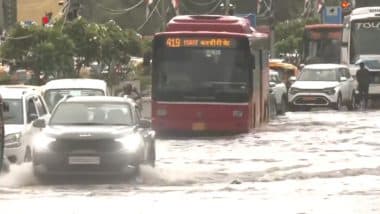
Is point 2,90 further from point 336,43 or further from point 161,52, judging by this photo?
point 336,43

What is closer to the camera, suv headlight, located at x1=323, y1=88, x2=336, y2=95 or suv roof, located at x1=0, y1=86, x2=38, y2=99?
suv roof, located at x1=0, y1=86, x2=38, y2=99

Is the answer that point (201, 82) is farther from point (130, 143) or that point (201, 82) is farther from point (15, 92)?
point (130, 143)

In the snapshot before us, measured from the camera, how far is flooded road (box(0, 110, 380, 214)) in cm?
1320

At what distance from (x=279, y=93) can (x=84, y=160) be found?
24.5 m

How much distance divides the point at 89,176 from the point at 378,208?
6.40 metres

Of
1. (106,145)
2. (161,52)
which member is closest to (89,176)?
(106,145)

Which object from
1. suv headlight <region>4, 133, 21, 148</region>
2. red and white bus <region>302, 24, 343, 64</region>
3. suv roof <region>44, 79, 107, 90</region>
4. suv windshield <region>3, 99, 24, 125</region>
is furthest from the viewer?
red and white bus <region>302, 24, 343, 64</region>

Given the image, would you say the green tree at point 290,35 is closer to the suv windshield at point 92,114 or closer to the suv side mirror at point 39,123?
the suv windshield at point 92,114

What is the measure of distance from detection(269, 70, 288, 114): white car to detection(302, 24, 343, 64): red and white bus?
12806 mm

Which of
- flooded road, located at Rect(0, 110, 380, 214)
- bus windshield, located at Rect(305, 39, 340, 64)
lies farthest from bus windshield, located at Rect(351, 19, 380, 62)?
flooded road, located at Rect(0, 110, 380, 214)

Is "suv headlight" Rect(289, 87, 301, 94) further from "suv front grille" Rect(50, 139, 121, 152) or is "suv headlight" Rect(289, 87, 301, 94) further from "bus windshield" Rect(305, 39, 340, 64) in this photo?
"suv front grille" Rect(50, 139, 121, 152)

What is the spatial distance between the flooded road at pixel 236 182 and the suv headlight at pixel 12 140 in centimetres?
43

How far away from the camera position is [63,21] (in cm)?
4156

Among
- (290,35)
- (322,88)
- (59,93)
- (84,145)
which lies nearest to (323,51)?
(322,88)
